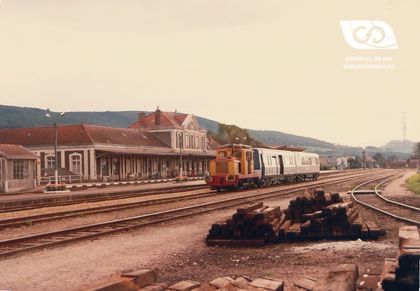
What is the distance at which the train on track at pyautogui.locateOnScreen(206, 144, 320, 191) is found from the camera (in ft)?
98.2

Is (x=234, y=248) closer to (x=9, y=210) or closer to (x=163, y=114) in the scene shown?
(x=9, y=210)

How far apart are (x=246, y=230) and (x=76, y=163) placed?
154ft

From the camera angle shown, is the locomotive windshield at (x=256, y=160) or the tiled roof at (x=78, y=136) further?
the tiled roof at (x=78, y=136)

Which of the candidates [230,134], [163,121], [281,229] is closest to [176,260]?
[281,229]

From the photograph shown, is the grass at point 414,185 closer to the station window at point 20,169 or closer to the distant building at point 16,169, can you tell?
the distant building at point 16,169

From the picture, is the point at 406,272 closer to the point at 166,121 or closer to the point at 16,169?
the point at 16,169

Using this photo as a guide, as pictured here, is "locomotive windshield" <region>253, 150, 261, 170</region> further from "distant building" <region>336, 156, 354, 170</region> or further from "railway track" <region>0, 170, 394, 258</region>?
"distant building" <region>336, 156, 354, 170</region>

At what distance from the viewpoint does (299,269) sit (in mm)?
7445

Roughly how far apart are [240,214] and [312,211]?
85.1 inches

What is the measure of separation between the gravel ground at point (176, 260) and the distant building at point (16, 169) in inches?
1115

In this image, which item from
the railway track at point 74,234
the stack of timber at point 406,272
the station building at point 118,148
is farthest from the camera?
the station building at point 118,148

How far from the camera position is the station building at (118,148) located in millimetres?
53278

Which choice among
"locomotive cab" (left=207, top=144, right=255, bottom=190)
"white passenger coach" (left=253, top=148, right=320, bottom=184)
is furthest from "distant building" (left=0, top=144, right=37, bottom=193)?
"white passenger coach" (left=253, top=148, right=320, bottom=184)

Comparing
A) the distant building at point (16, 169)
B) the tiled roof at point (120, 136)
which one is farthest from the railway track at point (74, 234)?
the tiled roof at point (120, 136)
